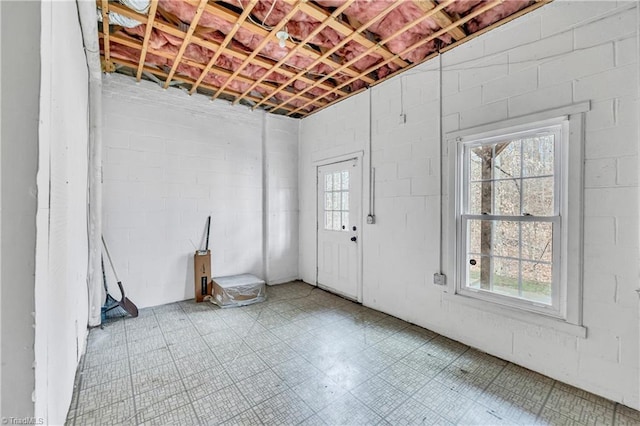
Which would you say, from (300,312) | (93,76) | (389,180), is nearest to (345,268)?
(300,312)

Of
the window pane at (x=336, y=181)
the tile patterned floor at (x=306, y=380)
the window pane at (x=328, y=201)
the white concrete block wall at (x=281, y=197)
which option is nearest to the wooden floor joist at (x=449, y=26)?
the window pane at (x=336, y=181)

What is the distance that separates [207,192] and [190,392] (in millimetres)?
2671

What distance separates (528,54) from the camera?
220 cm

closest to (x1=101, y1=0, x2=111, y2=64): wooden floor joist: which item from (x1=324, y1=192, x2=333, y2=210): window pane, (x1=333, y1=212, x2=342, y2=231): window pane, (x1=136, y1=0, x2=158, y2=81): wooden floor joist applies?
(x1=136, y1=0, x2=158, y2=81): wooden floor joist

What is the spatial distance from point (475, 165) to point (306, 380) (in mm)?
2419

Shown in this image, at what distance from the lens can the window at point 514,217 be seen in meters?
2.11

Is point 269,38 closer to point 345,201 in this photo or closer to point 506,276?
point 345,201

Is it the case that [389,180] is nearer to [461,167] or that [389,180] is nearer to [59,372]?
[461,167]

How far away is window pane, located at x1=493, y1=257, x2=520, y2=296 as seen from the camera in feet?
7.62

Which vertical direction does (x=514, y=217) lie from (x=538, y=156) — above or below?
below

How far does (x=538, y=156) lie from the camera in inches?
86.7

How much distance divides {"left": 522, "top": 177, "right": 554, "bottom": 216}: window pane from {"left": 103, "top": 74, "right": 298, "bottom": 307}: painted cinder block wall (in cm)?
338

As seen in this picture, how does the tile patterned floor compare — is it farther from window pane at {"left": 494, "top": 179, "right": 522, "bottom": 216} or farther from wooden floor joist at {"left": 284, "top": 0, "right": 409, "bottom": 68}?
wooden floor joist at {"left": 284, "top": 0, "right": 409, "bottom": 68}

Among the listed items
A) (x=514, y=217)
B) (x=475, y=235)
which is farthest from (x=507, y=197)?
(x=475, y=235)
